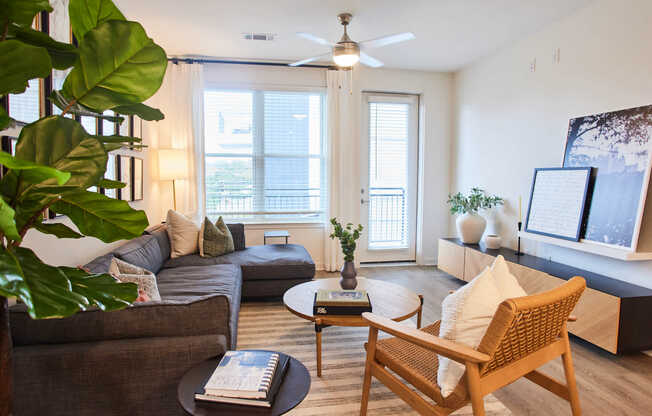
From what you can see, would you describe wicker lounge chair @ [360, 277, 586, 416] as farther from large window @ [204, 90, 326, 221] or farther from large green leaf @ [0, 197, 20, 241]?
large window @ [204, 90, 326, 221]

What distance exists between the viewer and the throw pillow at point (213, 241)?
367 centimetres

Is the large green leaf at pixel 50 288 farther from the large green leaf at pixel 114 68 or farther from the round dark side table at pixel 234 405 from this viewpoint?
the round dark side table at pixel 234 405

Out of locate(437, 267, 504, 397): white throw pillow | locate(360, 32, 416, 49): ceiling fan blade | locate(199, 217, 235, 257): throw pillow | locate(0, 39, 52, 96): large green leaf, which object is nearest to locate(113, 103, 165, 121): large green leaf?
locate(0, 39, 52, 96): large green leaf

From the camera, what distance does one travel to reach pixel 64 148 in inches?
27.6

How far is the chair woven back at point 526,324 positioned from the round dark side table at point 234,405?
2.16ft

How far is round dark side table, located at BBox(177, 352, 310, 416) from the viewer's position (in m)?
1.18

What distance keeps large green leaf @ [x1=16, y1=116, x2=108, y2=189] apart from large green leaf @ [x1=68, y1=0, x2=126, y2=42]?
18 centimetres

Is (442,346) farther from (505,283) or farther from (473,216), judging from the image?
(473,216)

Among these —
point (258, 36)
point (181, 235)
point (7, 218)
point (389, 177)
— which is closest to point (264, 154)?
point (258, 36)

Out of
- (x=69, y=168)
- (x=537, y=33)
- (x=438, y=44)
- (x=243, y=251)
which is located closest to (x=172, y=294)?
(x=243, y=251)

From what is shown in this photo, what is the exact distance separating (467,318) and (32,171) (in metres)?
1.37

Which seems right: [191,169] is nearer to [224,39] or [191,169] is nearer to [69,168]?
[224,39]

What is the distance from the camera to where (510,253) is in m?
3.71

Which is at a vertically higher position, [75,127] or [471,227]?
[75,127]
